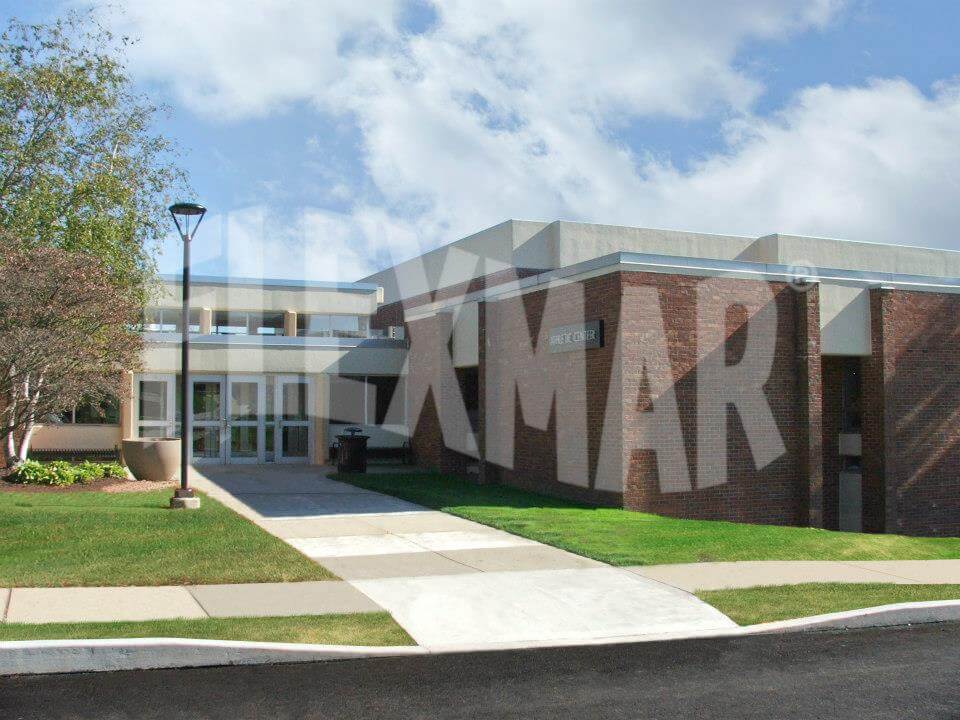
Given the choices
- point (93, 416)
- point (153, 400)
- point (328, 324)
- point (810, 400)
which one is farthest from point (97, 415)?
point (810, 400)

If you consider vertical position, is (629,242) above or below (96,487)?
above

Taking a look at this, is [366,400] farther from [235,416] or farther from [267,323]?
[267,323]

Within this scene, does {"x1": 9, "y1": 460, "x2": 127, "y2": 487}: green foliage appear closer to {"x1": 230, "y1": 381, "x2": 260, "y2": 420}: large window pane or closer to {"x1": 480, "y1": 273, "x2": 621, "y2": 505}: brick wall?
{"x1": 230, "y1": 381, "x2": 260, "y2": 420}: large window pane

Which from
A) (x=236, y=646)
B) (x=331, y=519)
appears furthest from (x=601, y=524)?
(x=236, y=646)

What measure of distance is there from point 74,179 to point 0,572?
486 inches

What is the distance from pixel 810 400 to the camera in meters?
17.6

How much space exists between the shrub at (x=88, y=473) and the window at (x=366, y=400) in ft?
26.1

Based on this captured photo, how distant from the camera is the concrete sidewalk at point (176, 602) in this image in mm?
8516

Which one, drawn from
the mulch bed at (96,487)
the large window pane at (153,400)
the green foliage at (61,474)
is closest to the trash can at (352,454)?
the mulch bed at (96,487)

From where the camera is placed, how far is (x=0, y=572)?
33.7ft

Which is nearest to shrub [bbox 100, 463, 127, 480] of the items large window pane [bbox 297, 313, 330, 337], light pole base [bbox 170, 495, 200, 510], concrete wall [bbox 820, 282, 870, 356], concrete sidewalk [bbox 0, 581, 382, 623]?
light pole base [bbox 170, 495, 200, 510]

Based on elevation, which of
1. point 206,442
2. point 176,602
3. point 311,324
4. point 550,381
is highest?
point 311,324

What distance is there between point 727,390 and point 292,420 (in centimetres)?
1274

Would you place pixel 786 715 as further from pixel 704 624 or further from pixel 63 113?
pixel 63 113
